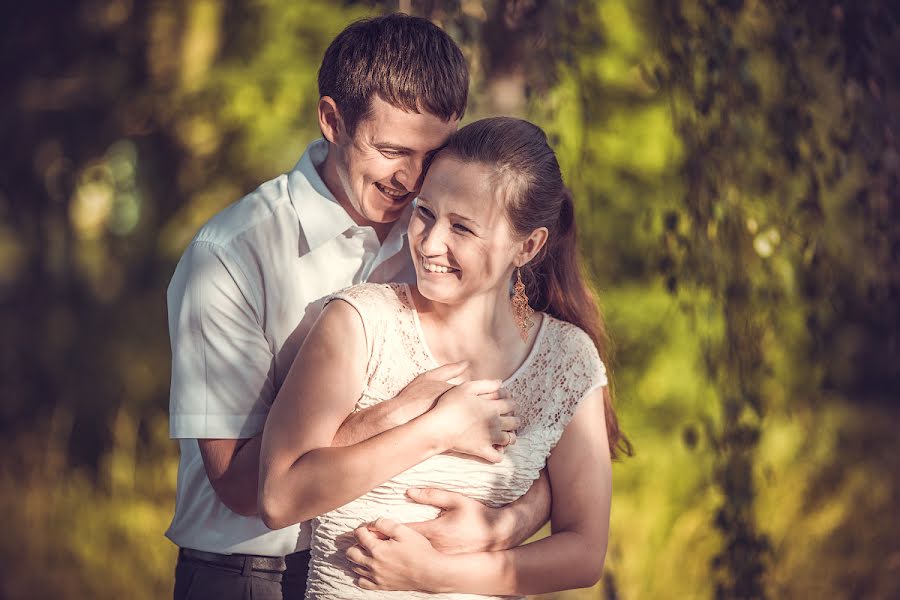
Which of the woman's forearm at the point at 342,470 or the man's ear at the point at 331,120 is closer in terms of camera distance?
the woman's forearm at the point at 342,470

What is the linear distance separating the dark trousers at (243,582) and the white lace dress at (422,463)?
9.2 inches

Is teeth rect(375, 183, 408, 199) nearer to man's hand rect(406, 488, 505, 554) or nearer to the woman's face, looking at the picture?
the woman's face

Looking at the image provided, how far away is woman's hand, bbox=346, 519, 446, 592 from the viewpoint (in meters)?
1.92

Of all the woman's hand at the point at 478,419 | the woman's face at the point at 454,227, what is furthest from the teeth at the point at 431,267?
the woman's hand at the point at 478,419

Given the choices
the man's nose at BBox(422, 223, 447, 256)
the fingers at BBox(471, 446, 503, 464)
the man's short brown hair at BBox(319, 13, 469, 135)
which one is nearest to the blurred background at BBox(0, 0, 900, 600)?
the man's short brown hair at BBox(319, 13, 469, 135)

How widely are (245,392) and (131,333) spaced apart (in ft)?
7.09

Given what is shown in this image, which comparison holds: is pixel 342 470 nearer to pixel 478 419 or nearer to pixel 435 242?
pixel 478 419

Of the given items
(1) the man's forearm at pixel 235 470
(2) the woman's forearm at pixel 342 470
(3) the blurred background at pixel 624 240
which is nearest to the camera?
(2) the woman's forearm at pixel 342 470

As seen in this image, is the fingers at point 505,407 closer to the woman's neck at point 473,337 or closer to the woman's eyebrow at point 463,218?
the woman's neck at point 473,337

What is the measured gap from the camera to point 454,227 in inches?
77.7

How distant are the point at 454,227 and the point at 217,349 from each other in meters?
0.55

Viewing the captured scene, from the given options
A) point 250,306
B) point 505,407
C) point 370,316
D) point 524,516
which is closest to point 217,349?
point 250,306

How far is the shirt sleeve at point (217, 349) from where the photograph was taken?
2.10 m

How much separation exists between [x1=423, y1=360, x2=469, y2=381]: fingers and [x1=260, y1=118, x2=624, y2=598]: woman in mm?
41
